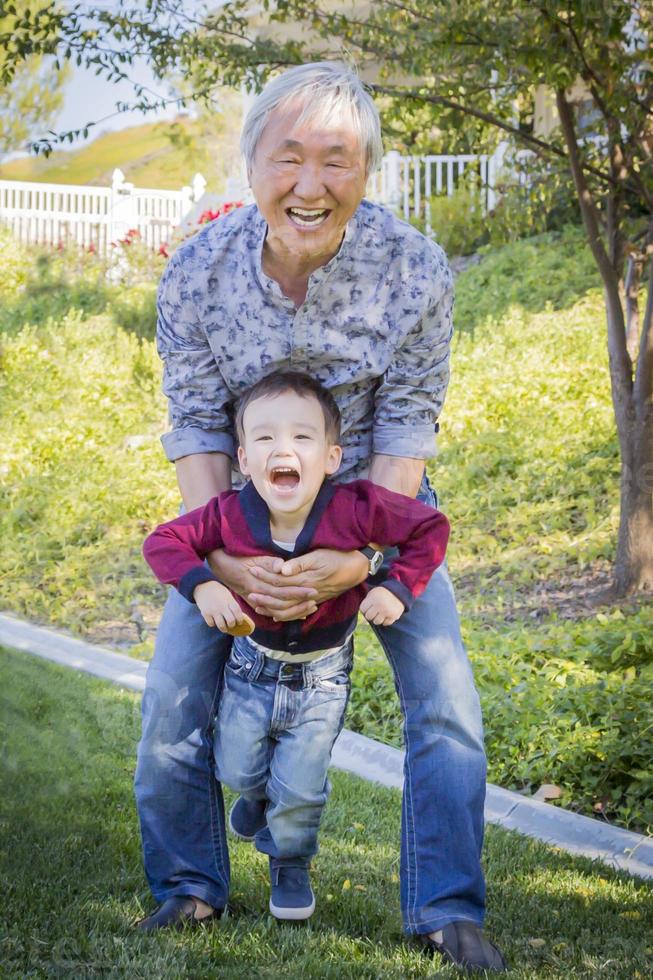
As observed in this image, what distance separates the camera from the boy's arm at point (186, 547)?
7.68 feet

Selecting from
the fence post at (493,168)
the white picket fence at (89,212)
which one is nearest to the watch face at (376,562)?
the fence post at (493,168)

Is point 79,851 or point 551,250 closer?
point 79,851

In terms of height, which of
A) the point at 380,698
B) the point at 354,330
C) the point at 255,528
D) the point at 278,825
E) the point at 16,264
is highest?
the point at 16,264

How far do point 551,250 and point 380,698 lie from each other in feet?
25.5

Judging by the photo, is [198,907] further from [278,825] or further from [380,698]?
[380,698]

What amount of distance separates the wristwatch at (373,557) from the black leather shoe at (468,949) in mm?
691

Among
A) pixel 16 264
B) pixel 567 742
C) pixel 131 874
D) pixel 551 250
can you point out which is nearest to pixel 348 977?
pixel 131 874

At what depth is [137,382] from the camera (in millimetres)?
10773

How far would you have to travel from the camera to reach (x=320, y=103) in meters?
2.30

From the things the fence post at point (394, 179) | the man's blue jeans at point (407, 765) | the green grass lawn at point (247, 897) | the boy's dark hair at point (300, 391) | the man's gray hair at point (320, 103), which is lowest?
the green grass lawn at point (247, 897)

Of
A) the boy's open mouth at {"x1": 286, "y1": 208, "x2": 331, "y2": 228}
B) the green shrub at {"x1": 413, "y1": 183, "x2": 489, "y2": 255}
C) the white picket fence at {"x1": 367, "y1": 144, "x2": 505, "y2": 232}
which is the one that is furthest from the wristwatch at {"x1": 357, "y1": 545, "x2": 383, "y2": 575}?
the white picket fence at {"x1": 367, "y1": 144, "x2": 505, "y2": 232}

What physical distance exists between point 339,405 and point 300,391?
0.19m

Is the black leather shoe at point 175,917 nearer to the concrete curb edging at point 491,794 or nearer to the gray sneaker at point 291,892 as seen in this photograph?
the gray sneaker at point 291,892

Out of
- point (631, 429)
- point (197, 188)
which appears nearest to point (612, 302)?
point (631, 429)
